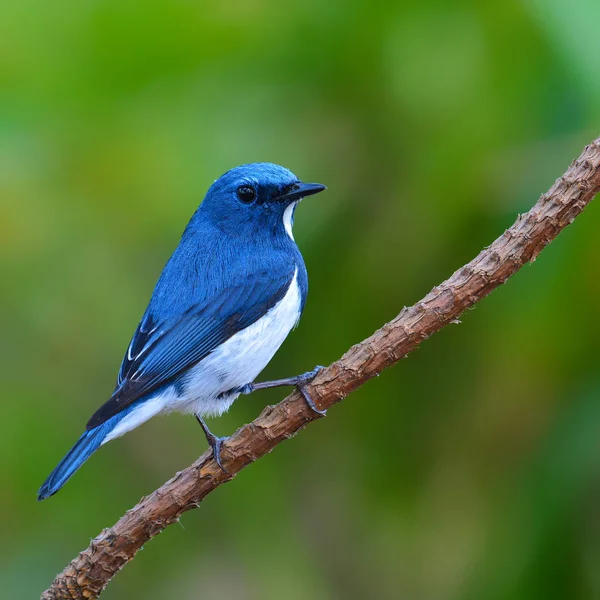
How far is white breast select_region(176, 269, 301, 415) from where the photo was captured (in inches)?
110

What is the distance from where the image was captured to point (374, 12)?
3434 mm

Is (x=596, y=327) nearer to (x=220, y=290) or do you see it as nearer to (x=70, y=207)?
(x=220, y=290)

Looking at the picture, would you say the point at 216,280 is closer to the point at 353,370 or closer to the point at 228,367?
the point at 228,367

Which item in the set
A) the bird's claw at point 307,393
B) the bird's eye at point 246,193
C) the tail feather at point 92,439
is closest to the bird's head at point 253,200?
the bird's eye at point 246,193

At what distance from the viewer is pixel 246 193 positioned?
310 cm

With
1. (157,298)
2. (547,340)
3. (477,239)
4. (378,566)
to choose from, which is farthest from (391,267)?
(378,566)

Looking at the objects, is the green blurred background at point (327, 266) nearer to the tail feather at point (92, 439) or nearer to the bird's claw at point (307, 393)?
the tail feather at point (92, 439)

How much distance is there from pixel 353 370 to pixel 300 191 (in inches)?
33.4

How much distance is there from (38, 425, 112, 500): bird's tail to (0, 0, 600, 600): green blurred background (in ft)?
2.34

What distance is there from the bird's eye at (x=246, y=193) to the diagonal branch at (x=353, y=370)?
0.94m

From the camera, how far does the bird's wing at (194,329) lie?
9.09 ft

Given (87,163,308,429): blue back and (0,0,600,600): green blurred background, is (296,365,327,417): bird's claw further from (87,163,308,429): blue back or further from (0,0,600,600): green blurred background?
(0,0,600,600): green blurred background

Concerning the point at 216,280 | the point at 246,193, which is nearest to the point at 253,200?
the point at 246,193

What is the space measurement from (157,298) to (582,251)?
133 cm
